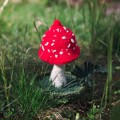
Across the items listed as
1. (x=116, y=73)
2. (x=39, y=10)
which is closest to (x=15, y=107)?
(x=116, y=73)

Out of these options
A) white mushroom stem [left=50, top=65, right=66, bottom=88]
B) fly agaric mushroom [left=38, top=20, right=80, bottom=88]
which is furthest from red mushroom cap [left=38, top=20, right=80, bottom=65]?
white mushroom stem [left=50, top=65, right=66, bottom=88]

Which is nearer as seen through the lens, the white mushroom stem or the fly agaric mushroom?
the fly agaric mushroom

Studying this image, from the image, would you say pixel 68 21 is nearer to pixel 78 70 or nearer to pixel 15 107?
pixel 78 70

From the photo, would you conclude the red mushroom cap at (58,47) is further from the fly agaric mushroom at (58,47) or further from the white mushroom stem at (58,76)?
the white mushroom stem at (58,76)

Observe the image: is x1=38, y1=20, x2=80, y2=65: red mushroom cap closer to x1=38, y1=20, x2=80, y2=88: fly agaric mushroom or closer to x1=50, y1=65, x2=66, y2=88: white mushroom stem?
x1=38, y1=20, x2=80, y2=88: fly agaric mushroom

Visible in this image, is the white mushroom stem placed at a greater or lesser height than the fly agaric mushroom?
lesser

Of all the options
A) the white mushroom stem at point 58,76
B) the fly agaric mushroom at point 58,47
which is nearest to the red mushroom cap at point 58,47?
the fly agaric mushroom at point 58,47
